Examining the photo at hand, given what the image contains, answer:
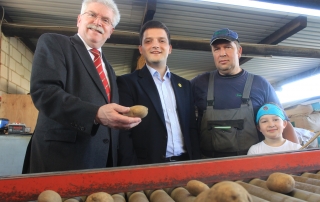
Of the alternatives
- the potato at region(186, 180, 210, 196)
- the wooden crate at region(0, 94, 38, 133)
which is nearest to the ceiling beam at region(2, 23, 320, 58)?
the wooden crate at region(0, 94, 38, 133)

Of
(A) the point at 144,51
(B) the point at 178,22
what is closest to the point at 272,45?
(B) the point at 178,22

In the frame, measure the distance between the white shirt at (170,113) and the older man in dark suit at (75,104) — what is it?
301mm

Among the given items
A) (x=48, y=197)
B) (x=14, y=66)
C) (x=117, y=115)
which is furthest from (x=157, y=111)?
(x=14, y=66)

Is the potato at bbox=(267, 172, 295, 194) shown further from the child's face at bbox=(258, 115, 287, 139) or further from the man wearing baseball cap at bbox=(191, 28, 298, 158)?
the child's face at bbox=(258, 115, 287, 139)

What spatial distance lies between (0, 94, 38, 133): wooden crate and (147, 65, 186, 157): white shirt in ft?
8.18

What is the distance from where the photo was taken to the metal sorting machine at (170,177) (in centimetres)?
81

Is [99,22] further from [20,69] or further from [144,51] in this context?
[20,69]

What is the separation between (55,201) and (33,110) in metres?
3.20

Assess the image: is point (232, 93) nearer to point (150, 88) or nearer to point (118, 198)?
point (150, 88)

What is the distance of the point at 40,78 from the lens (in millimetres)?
1198

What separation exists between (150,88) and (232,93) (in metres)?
0.55

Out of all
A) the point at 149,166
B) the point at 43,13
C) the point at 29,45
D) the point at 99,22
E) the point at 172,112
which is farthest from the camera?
the point at 29,45

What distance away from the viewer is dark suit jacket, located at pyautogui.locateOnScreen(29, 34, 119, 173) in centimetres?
114

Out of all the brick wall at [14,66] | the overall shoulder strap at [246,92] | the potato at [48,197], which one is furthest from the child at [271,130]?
the brick wall at [14,66]
